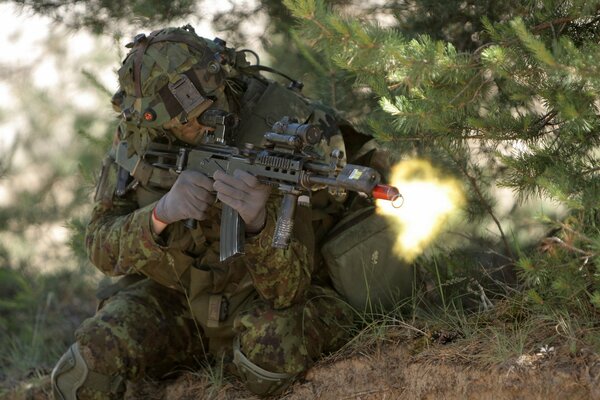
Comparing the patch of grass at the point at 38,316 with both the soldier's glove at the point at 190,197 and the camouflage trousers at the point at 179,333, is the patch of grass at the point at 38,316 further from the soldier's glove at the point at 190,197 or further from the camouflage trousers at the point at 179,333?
the soldier's glove at the point at 190,197

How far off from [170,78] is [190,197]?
0.49 m

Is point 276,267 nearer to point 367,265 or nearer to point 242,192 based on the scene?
point 242,192

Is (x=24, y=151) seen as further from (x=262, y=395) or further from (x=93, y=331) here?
(x=262, y=395)

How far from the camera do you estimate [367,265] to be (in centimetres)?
375

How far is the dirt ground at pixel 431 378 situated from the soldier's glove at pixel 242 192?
2.66 feet

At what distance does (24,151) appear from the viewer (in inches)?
325

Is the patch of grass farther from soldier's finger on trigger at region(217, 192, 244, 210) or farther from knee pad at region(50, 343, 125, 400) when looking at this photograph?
soldier's finger on trigger at region(217, 192, 244, 210)

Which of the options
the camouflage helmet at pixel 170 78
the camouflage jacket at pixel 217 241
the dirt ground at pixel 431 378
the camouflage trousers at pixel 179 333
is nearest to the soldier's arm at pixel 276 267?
the camouflage jacket at pixel 217 241

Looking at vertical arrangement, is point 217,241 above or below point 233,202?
below

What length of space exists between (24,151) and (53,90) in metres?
0.90

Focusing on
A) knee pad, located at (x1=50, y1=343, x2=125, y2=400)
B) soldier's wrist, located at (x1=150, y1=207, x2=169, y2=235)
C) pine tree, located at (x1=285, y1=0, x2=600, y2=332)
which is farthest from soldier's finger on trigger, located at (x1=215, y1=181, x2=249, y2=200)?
knee pad, located at (x1=50, y1=343, x2=125, y2=400)

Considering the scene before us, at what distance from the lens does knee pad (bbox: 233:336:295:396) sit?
3.57 meters

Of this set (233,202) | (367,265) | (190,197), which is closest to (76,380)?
(190,197)

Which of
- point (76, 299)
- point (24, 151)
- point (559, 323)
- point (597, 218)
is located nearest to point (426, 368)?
point (559, 323)
